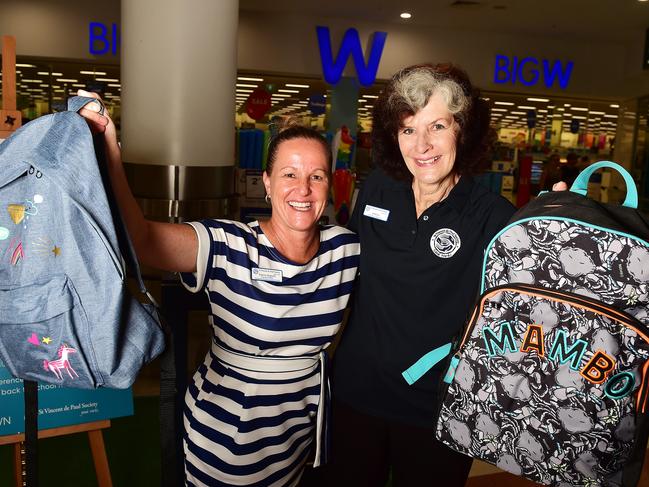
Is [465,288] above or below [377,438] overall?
above

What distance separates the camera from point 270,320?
1.66 m

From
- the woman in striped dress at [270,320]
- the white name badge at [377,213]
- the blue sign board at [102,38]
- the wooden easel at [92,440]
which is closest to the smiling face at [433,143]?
the white name badge at [377,213]

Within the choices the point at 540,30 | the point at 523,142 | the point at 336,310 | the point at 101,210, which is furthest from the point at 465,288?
the point at 523,142

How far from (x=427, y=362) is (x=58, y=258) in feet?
3.21

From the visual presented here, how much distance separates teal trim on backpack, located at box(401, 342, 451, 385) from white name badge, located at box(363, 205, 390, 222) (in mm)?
411

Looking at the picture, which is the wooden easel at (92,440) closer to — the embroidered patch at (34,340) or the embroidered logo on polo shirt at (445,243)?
the embroidered patch at (34,340)

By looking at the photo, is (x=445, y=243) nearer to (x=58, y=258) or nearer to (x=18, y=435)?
(x=58, y=258)

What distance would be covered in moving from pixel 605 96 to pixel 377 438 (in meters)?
11.6

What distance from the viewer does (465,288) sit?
1.70 m

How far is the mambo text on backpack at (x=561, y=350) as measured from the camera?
140 cm

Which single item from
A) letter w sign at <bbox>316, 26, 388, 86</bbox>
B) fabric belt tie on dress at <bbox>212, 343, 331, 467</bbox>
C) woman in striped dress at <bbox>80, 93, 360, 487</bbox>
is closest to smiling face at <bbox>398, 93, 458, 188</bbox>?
woman in striped dress at <bbox>80, 93, 360, 487</bbox>

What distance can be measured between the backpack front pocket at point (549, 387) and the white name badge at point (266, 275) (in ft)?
1.68

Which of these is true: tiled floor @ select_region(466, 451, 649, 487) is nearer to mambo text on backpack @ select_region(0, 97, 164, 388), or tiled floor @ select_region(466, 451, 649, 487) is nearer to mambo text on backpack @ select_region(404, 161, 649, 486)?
mambo text on backpack @ select_region(404, 161, 649, 486)

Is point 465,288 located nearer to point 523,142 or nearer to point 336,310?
point 336,310
